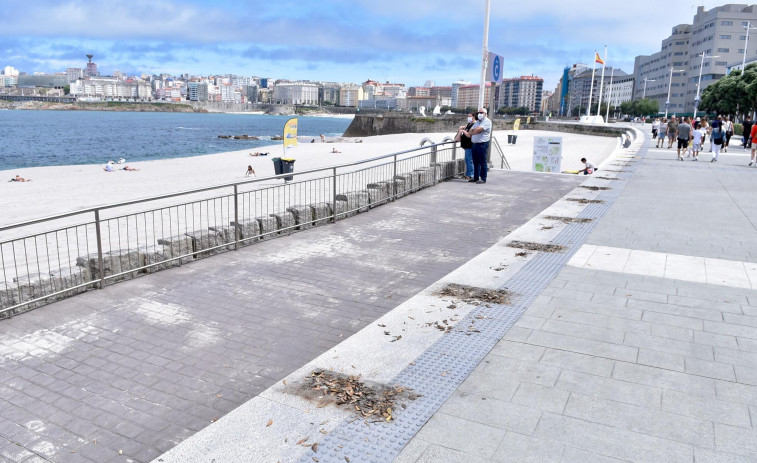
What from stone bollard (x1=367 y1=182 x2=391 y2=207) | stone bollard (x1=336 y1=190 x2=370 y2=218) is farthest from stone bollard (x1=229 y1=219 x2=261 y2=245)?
stone bollard (x1=367 y1=182 x2=391 y2=207)

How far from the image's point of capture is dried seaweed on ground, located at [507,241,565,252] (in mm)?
8577

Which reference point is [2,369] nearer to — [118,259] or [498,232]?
[118,259]

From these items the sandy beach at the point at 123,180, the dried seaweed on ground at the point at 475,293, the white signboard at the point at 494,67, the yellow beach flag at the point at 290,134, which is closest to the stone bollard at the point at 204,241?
the dried seaweed on ground at the point at 475,293

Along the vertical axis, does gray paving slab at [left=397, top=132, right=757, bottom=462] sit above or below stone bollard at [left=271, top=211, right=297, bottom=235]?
below

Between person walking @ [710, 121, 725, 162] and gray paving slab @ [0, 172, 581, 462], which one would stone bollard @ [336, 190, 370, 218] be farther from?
person walking @ [710, 121, 725, 162]

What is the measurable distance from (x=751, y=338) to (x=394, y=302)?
3.52 m

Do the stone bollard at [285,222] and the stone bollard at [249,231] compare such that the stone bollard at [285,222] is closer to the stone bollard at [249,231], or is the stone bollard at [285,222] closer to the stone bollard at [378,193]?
the stone bollard at [249,231]

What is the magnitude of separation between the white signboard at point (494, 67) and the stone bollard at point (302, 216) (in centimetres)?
1040

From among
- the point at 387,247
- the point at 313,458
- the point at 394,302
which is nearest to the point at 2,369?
the point at 313,458

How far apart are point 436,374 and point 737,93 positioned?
225ft

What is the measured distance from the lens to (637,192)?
14414mm

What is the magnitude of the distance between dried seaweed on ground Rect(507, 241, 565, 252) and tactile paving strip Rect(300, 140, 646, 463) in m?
0.70

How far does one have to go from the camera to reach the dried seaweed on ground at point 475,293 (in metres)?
6.34

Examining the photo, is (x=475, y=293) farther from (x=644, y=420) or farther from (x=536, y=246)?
(x=644, y=420)
